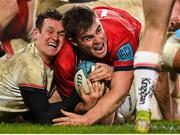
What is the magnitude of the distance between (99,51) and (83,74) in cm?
29

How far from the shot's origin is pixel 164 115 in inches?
353

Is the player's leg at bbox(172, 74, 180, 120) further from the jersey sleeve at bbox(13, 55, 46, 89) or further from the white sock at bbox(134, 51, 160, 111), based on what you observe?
the white sock at bbox(134, 51, 160, 111)

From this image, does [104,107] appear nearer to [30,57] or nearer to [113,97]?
[113,97]

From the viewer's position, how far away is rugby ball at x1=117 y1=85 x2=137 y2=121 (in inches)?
310

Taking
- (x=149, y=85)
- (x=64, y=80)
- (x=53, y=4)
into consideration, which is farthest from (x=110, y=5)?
(x=149, y=85)

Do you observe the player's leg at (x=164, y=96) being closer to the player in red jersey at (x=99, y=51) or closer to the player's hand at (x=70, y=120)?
the player in red jersey at (x=99, y=51)

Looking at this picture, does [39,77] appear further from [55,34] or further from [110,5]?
[110,5]

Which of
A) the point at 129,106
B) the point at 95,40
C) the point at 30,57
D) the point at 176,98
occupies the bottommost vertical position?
the point at 176,98

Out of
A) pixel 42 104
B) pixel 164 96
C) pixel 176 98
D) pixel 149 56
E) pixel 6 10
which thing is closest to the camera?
pixel 149 56

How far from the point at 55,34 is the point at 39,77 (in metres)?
0.63

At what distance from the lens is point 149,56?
5.56 metres

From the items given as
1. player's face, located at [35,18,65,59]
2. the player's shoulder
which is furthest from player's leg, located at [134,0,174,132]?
player's face, located at [35,18,65,59]

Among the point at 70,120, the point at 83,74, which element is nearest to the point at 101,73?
the point at 83,74

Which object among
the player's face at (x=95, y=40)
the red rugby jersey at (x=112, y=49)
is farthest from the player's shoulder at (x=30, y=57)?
the player's face at (x=95, y=40)
